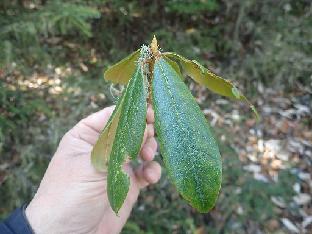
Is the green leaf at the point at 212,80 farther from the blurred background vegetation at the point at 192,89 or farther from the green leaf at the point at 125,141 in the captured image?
the blurred background vegetation at the point at 192,89

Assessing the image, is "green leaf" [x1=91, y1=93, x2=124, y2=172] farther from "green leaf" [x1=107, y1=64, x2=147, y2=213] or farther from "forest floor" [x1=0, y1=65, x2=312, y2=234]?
"forest floor" [x1=0, y1=65, x2=312, y2=234]

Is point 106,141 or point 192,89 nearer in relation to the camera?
point 106,141

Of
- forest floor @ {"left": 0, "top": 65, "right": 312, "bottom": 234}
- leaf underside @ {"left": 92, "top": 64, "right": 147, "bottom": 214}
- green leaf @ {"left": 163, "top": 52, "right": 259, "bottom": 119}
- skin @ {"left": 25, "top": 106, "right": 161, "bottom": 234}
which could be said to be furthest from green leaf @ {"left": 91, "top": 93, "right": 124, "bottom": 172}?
forest floor @ {"left": 0, "top": 65, "right": 312, "bottom": 234}

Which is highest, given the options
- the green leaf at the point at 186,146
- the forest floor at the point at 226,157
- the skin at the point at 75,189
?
the green leaf at the point at 186,146

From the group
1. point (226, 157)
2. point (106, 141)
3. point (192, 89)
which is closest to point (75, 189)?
point (106, 141)

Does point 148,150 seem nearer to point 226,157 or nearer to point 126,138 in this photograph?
point 126,138

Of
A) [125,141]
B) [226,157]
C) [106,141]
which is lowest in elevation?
[226,157]

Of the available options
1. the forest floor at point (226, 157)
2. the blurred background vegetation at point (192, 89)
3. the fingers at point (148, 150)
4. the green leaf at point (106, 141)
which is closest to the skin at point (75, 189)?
the fingers at point (148, 150)
